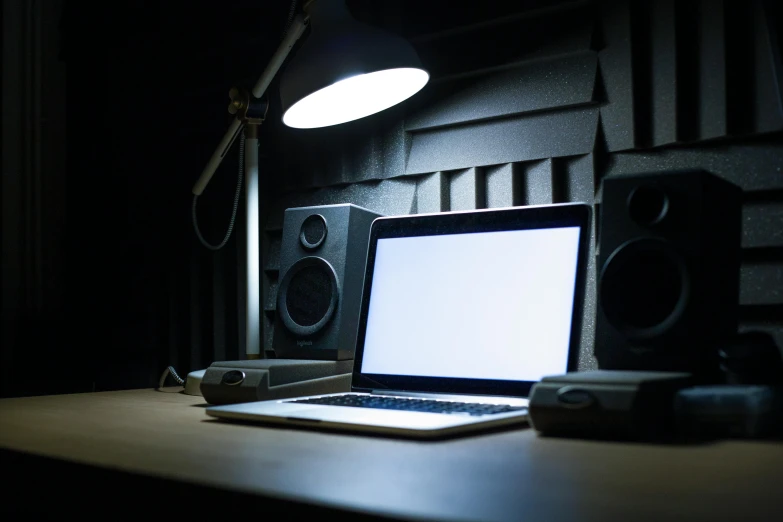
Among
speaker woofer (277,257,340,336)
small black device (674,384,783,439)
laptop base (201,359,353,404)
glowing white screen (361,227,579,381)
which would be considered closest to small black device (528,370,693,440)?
small black device (674,384,783,439)

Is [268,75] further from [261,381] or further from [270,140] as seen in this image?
[261,381]

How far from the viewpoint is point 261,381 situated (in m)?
1.13

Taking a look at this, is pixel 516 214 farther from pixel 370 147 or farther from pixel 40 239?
pixel 40 239

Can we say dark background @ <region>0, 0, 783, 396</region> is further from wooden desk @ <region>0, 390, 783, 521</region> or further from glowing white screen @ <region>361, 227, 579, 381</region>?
wooden desk @ <region>0, 390, 783, 521</region>

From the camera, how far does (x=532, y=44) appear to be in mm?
1310

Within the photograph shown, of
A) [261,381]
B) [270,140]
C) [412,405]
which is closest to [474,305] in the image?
[412,405]

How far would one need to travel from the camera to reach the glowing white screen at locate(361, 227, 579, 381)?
106 centimetres

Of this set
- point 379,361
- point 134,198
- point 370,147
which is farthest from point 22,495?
point 134,198

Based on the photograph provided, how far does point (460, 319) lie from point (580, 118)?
0.38 meters

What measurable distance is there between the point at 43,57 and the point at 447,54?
Answer: 4.16 feet

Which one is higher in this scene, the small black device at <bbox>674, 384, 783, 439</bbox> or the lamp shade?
the lamp shade

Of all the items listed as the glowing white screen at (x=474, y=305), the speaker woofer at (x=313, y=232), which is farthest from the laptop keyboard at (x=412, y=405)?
the speaker woofer at (x=313, y=232)

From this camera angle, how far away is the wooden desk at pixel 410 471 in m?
0.53

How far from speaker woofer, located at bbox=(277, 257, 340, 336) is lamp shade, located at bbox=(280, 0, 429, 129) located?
25 cm
